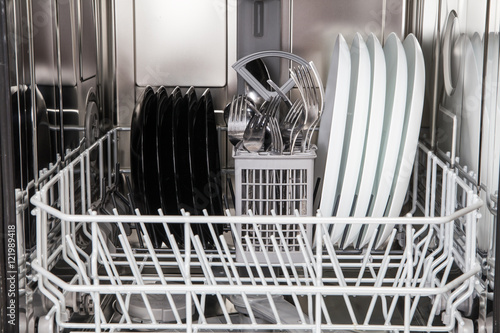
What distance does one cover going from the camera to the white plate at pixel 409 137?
34.4 inches

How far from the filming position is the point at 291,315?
0.92 meters

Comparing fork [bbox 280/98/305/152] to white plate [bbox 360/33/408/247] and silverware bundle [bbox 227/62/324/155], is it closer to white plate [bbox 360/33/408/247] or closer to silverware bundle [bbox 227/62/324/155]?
silverware bundle [bbox 227/62/324/155]

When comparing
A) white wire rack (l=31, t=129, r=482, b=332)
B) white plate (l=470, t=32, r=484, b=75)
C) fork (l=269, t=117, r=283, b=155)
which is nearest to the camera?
white wire rack (l=31, t=129, r=482, b=332)

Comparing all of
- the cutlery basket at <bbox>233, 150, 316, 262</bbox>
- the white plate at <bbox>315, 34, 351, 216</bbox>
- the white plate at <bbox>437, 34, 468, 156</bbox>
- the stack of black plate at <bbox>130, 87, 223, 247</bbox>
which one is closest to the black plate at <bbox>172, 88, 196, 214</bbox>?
the stack of black plate at <bbox>130, 87, 223, 247</bbox>

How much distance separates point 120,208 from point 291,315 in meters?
0.37

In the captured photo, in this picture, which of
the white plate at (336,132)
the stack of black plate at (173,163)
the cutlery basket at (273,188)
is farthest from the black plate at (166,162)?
the white plate at (336,132)

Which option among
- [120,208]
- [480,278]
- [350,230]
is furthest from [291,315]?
[120,208]

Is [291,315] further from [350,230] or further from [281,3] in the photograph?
[281,3]

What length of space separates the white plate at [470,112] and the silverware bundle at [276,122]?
194mm

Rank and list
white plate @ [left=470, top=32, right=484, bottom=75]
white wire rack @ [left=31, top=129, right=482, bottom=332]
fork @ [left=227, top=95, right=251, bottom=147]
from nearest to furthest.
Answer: white wire rack @ [left=31, top=129, right=482, bottom=332]
white plate @ [left=470, top=32, right=484, bottom=75]
fork @ [left=227, top=95, right=251, bottom=147]

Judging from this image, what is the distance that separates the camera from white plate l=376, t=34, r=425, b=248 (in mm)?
875

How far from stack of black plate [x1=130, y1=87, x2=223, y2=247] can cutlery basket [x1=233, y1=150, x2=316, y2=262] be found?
9 centimetres

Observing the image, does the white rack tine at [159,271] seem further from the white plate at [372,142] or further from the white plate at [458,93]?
the white plate at [458,93]

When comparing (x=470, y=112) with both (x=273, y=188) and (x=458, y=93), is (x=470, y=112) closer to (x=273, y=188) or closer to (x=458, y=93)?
(x=458, y=93)
